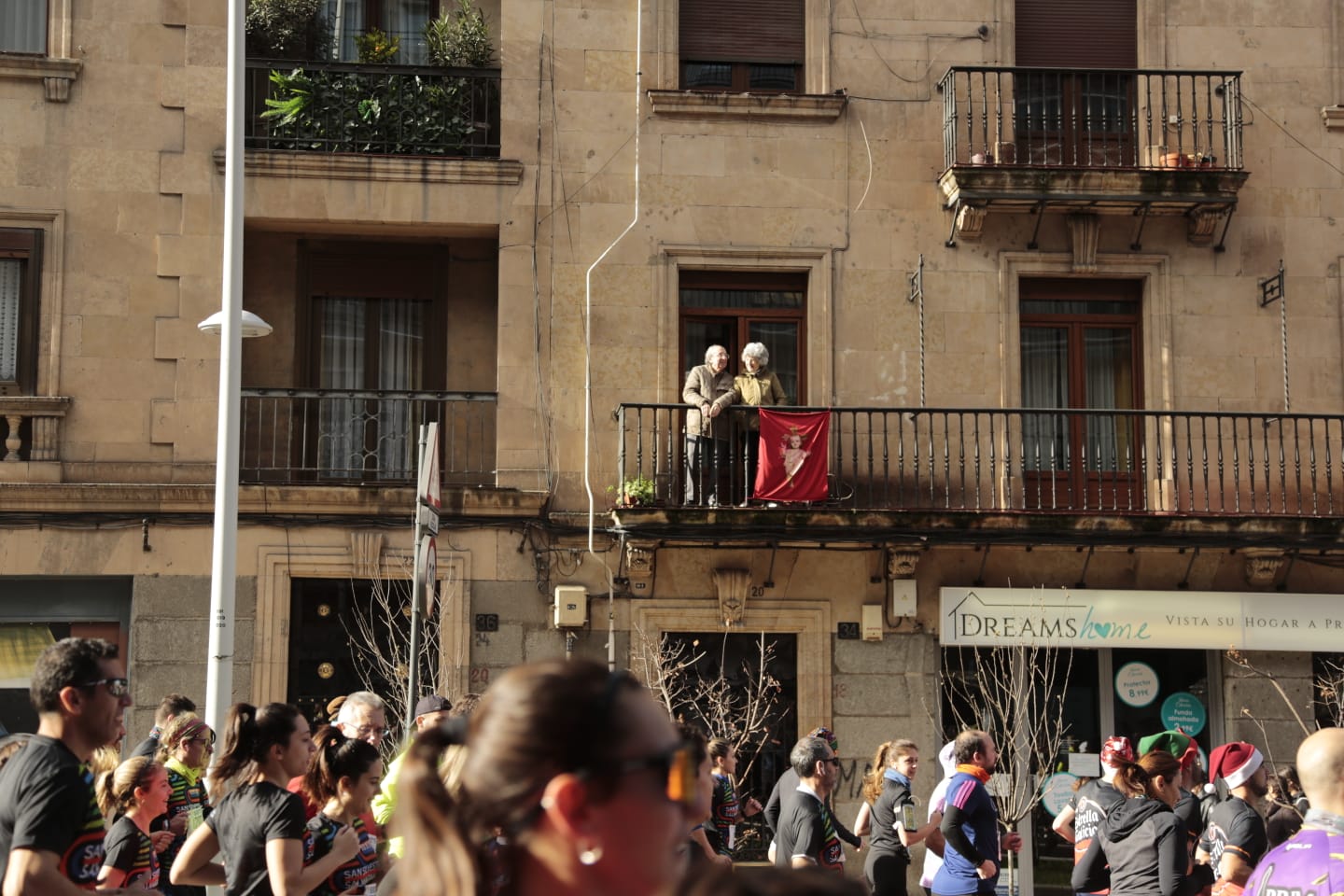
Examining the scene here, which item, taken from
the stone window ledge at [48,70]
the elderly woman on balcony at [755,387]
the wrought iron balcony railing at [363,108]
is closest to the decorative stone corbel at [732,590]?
the elderly woman on balcony at [755,387]

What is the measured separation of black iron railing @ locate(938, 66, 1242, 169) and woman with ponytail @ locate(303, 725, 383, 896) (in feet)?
42.8

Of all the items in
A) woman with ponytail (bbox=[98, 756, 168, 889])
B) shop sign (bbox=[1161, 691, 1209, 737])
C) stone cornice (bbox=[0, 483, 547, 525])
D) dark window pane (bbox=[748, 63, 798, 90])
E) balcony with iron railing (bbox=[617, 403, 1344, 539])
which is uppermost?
dark window pane (bbox=[748, 63, 798, 90])

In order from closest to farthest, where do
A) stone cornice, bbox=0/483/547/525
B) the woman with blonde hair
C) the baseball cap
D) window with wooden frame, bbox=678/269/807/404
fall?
1. the baseball cap
2. the woman with blonde hair
3. stone cornice, bbox=0/483/547/525
4. window with wooden frame, bbox=678/269/807/404

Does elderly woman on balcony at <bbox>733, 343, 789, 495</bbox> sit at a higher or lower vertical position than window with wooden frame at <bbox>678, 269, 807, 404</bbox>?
lower

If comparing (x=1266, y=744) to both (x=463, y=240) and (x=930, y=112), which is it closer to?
(x=930, y=112)

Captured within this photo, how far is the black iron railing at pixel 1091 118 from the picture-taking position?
18219mm

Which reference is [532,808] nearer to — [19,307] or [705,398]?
[705,398]

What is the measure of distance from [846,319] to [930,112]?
8.38ft

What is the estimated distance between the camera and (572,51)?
18266 mm

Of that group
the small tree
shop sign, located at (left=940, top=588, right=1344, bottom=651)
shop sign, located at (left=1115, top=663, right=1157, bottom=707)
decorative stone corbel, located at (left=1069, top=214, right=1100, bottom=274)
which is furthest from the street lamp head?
shop sign, located at (left=1115, top=663, right=1157, bottom=707)

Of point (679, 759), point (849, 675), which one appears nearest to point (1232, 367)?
point (849, 675)

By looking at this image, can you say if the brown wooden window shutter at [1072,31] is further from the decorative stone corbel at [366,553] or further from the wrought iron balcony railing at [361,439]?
the decorative stone corbel at [366,553]

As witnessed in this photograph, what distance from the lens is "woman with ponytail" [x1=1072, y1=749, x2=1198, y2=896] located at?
8695 mm

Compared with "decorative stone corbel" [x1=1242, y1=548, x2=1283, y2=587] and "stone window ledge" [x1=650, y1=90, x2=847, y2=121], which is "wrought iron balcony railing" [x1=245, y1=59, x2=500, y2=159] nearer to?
"stone window ledge" [x1=650, y1=90, x2=847, y2=121]
